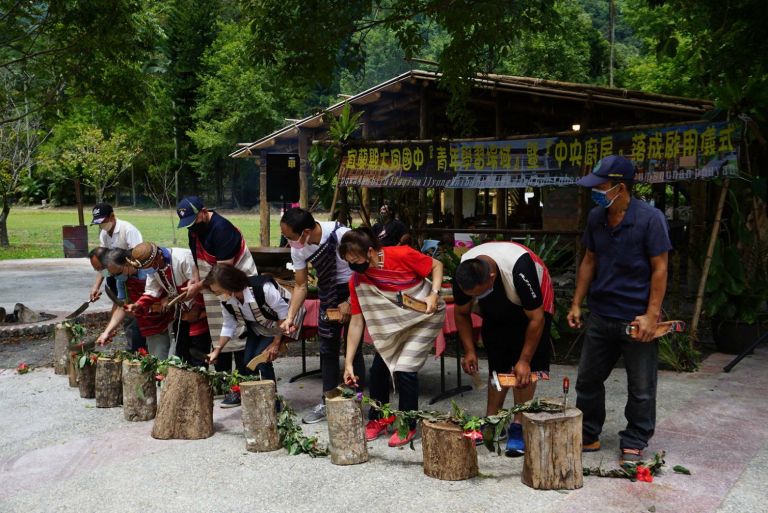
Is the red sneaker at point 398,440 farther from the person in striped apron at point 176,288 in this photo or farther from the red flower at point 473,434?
the person in striped apron at point 176,288

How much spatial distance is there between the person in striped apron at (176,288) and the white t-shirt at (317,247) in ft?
3.34

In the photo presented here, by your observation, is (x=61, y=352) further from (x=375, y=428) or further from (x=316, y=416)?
(x=375, y=428)

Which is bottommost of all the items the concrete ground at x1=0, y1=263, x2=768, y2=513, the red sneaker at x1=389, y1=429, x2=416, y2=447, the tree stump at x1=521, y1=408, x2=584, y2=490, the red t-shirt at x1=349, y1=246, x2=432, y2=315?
the concrete ground at x1=0, y1=263, x2=768, y2=513

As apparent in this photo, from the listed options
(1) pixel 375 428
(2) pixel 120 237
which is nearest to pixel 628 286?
(1) pixel 375 428

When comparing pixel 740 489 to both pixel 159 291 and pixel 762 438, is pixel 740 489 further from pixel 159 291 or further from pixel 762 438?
pixel 159 291

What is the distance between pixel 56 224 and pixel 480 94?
30.4 m

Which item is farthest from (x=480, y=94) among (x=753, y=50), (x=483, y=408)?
(x=483, y=408)

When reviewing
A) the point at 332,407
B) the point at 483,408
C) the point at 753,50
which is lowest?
the point at 483,408

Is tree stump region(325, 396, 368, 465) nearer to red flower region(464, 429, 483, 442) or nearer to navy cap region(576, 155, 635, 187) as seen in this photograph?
red flower region(464, 429, 483, 442)

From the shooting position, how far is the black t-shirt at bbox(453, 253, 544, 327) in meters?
4.16

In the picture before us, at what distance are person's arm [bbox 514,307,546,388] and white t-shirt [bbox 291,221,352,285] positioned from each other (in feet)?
5.20

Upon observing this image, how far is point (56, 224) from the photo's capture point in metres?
36.4

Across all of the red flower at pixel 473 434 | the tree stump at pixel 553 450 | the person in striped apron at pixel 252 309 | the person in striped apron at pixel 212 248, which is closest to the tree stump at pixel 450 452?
the red flower at pixel 473 434

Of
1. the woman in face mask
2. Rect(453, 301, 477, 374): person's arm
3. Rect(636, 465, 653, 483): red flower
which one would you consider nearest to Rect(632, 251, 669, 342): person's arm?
Rect(636, 465, 653, 483): red flower
